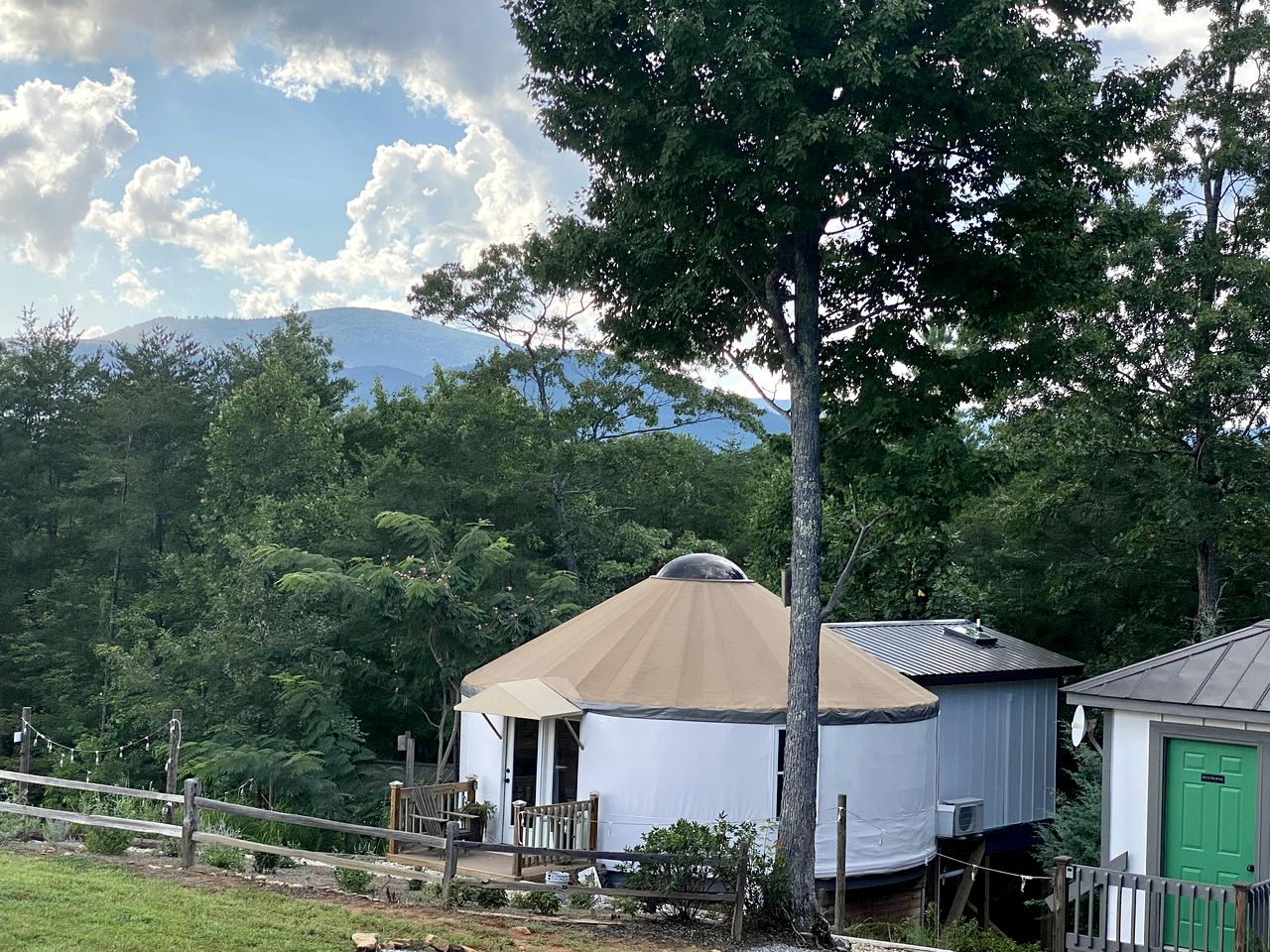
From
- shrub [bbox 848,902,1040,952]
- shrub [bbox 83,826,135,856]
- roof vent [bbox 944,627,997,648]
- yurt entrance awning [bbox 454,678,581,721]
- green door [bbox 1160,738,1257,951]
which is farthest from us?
roof vent [bbox 944,627,997,648]

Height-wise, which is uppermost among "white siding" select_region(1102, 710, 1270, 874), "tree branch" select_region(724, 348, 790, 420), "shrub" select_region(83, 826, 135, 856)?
"tree branch" select_region(724, 348, 790, 420)

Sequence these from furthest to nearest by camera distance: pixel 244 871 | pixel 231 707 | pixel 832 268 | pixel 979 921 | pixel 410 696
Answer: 1. pixel 410 696
2. pixel 231 707
3. pixel 979 921
4. pixel 832 268
5. pixel 244 871

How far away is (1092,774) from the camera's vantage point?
1343 cm

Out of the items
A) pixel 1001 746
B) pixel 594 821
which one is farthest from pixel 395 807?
pixel 1001 746

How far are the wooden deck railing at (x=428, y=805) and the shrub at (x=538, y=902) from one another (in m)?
2.42

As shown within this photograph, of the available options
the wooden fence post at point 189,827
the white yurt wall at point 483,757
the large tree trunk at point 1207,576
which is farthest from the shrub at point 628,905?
the large tree trunk at point 1207,576

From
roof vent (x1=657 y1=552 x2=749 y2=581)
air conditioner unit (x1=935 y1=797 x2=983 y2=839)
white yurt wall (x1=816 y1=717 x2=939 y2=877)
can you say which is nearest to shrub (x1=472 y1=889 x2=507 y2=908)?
white yurt wall (x1=816 y1=717 x2=939 y2=877)

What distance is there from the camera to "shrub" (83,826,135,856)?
9.63 meters

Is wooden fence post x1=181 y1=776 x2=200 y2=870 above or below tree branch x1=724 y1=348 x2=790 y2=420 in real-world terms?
below

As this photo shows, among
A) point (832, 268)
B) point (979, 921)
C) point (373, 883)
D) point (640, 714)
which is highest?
point (832, 268)

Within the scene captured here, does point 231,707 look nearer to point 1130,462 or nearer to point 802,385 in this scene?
point 802,385

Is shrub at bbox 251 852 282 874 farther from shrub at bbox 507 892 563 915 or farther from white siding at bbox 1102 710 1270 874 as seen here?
white siding at bbox 1102 710 1270 874

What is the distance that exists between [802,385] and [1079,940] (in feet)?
15.7

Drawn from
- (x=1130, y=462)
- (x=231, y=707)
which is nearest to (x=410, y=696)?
(x=231, y=707)
